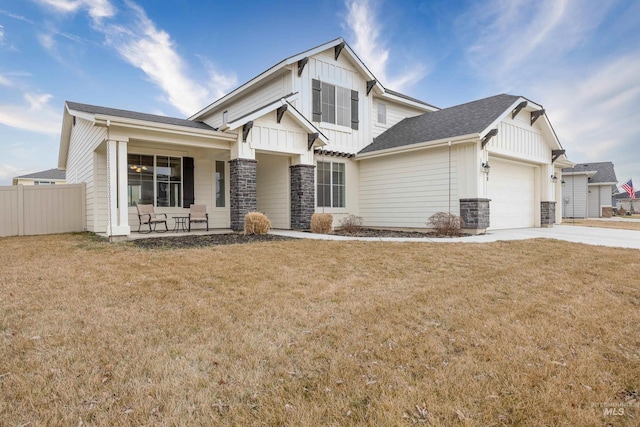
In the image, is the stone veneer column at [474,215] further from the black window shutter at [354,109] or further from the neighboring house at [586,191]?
the neighboring house at [586,191]

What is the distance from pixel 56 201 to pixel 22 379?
38.8 ft

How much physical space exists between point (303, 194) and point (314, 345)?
8.67 metres

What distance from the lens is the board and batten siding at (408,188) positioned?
10977 millimetres

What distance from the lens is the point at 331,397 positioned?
204 cm

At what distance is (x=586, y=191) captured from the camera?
82.5ft

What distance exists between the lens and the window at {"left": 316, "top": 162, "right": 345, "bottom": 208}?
12.6 m

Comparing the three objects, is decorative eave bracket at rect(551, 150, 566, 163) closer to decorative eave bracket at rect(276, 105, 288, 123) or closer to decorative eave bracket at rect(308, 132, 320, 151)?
decorative eave bracket at rect(308, 132, 320, 151)

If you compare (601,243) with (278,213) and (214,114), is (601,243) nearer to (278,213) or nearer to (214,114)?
(278,213)

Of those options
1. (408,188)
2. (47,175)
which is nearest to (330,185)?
(408,188)

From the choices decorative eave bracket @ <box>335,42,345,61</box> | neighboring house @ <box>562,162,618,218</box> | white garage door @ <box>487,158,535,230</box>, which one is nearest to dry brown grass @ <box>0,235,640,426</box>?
white garage door @ <box>487,158,535,230</box>

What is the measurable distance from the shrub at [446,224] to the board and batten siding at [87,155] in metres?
9.67

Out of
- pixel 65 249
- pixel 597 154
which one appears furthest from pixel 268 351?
pixel 597 154

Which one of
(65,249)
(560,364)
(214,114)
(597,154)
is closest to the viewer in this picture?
(560,364)

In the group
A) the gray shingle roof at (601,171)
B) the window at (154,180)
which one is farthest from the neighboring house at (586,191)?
the window at (154,180)
